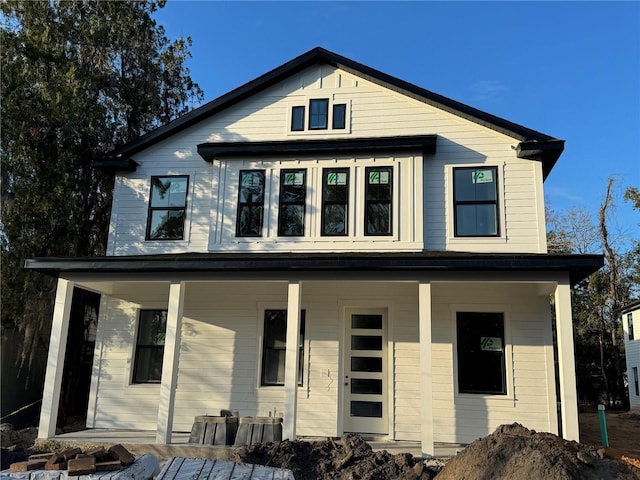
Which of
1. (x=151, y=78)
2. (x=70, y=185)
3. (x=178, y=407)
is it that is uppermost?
(x=151, y=78)

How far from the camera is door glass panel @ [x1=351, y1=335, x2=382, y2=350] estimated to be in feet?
33.7

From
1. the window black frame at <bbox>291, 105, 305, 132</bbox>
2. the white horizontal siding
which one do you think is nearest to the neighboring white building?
the white horizontal siding

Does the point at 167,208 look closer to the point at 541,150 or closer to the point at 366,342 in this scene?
the point at 366,342

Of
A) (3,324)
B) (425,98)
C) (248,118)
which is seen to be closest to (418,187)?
(425,98)

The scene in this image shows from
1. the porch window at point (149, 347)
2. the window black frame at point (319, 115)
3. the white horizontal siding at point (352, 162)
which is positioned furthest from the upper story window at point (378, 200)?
the porch window at point (149, 347)

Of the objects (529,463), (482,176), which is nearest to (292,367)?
(529,463)

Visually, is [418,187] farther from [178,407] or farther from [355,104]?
[178,407]

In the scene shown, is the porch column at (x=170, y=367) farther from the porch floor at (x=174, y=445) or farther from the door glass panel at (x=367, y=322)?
the door glass panel at (x=367, y=322)

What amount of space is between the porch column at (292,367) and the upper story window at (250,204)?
218cm

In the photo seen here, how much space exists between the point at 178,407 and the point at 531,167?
8.64m

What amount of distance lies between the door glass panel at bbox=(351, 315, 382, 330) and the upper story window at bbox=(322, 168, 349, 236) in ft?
5.92

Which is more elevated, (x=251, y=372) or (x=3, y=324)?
(x=3, y=324)

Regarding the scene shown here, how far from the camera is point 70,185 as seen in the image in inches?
478

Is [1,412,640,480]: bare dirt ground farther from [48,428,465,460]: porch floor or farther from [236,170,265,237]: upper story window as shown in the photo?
[236,170,265,237]: upper story window
